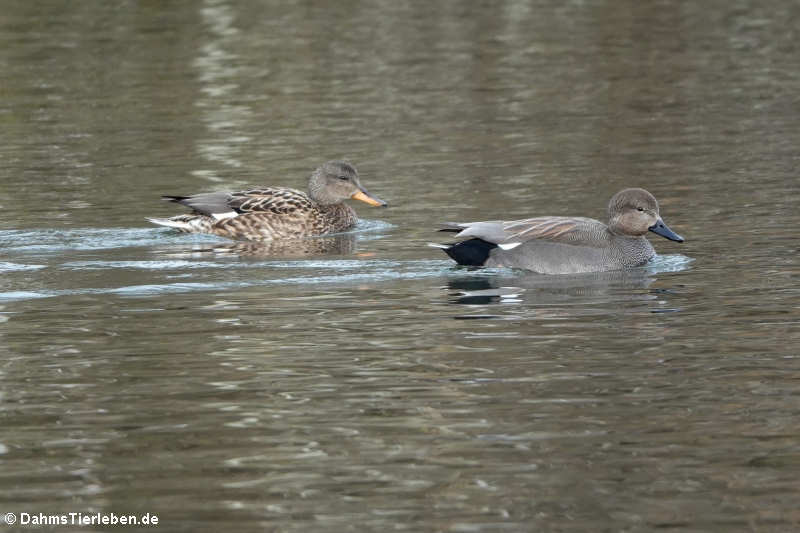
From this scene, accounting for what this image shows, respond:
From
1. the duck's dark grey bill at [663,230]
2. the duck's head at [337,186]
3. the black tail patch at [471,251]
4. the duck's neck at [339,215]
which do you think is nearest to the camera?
the black tail patch at [471,251]

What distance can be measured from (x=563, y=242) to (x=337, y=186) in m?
4.09

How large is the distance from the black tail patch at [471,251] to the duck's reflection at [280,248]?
161 centimetres

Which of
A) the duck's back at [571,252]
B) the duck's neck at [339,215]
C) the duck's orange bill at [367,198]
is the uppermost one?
the duck's back at [571,252]

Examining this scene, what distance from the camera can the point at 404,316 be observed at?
12.6m

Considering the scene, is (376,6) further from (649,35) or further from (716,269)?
(716,269)

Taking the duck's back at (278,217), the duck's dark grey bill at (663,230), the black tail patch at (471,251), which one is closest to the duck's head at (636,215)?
the duck's dark grey bill at (663,230)

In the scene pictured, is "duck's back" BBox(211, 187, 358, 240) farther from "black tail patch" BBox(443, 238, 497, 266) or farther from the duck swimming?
"black tail patch" BBox(443, 238, 497, 266)

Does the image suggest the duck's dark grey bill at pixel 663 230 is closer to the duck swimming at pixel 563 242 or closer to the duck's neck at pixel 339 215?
the duck swimming at pixel 563 242

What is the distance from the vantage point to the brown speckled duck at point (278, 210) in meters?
17.0

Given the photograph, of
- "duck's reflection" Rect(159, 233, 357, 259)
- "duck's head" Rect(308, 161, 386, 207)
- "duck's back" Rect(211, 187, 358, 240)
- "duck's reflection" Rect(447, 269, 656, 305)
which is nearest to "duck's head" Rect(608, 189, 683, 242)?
"duck's reflection" Rect(447, 269, 656, 305)

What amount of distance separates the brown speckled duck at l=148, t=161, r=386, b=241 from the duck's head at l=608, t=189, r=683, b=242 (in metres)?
3.56

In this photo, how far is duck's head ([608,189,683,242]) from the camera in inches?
578

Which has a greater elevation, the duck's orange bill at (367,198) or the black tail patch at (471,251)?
the black tail patch at (471,251)

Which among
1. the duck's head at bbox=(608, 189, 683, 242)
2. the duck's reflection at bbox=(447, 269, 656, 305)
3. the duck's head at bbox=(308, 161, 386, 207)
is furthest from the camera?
the duck's head at bbox=(308, 161, 386, 207)
